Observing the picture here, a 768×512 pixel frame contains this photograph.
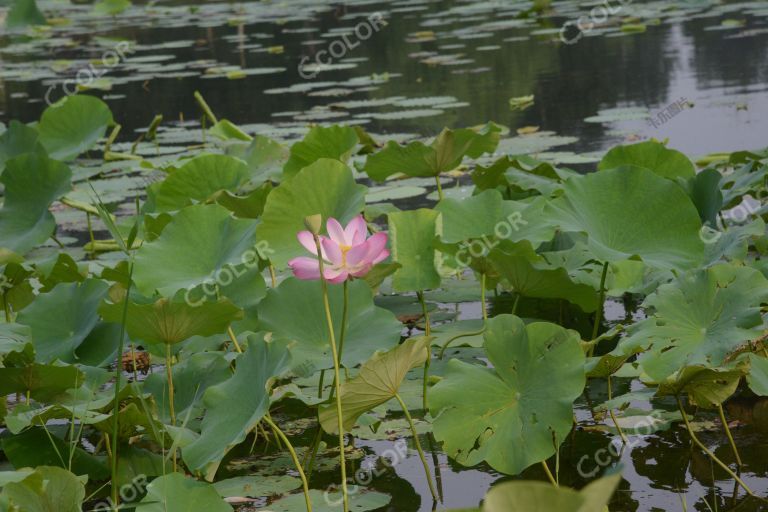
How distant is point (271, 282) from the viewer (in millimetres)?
1845

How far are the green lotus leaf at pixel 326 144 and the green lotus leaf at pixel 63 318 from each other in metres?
0.61

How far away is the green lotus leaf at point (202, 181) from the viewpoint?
1.92m

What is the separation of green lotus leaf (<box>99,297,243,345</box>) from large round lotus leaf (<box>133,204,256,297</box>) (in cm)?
16

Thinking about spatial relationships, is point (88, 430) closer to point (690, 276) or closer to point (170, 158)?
point (690, 276)

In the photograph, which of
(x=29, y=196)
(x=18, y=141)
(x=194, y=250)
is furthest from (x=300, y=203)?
(x=18, y=141)

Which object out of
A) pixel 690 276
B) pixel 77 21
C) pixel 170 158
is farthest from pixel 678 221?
pixel 77 21

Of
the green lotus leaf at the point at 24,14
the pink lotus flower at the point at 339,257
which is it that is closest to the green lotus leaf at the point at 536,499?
the pink lotus flower at the point at 339,257

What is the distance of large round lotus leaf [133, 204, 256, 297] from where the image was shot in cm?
143

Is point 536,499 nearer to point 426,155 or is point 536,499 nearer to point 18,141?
point 426,155

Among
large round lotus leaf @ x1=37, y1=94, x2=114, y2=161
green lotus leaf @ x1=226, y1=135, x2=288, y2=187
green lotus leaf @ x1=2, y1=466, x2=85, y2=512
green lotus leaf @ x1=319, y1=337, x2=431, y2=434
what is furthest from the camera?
large round lotus leaf @ x1=37, y1=94, x2=114, y2=161

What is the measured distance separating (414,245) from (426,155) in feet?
0.69

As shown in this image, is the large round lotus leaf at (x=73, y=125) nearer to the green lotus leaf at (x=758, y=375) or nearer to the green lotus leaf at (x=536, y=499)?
the green lotus leaf at (x=758, y=375)

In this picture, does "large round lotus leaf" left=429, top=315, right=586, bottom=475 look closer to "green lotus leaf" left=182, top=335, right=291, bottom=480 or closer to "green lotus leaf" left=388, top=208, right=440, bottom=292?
"green lotus leaf" left=182, top=335, right=291, bottom=480

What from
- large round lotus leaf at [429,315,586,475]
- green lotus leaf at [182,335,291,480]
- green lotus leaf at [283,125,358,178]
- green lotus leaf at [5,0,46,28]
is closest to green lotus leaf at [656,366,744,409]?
large round lotus leaf at [429,315,586,475]
